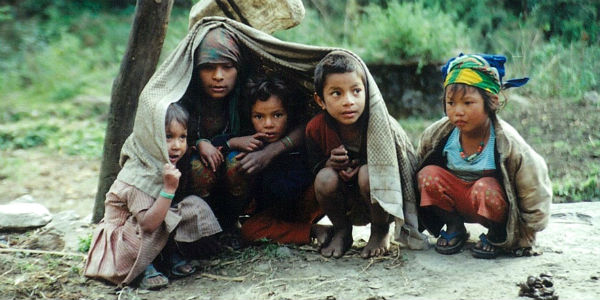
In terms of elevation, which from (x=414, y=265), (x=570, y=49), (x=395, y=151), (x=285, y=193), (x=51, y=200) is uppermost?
(x=570, y=49)

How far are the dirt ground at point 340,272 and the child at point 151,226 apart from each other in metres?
0.11

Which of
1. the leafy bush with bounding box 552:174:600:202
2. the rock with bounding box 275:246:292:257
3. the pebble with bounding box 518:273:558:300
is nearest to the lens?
the pebble with bounding box 518:273:558:300

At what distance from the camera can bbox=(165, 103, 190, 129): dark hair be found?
3.54 m

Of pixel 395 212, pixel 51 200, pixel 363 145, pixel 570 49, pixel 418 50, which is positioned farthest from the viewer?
pixel 570 49

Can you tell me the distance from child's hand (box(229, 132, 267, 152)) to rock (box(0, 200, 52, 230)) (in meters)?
1.78

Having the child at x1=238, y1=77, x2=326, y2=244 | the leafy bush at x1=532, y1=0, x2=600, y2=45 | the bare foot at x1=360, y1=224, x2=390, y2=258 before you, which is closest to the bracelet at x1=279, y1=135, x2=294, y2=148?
the child at x1=238, y1=77, x2=326, y2=244

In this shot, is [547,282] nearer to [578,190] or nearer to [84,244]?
[578,190]

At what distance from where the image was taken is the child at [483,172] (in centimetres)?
349

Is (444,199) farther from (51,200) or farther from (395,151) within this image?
(51,200)

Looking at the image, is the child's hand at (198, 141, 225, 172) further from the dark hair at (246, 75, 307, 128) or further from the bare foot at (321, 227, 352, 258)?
the bare foot at (321, 227, 352, 258)

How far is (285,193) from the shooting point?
389cm

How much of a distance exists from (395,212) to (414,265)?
345 mm

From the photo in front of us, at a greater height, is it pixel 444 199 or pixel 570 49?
pixel 570 49

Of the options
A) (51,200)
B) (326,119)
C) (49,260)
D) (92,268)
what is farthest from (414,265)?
(51,200)
